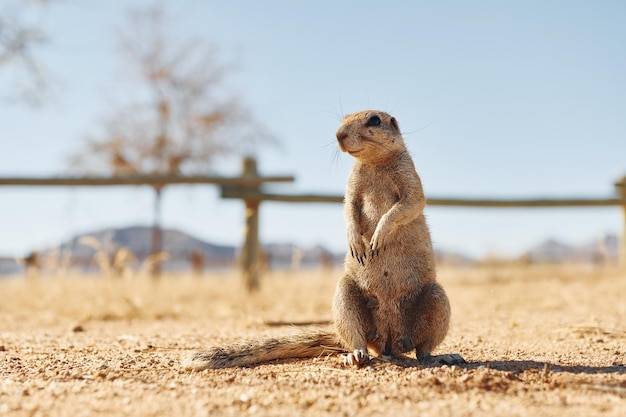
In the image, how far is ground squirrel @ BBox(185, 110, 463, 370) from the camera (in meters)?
3.40

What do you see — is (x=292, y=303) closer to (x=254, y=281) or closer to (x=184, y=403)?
(x=254, y=281)

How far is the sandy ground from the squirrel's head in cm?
122

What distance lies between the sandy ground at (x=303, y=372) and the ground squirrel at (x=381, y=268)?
0.17m

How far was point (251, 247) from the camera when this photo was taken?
8.31m

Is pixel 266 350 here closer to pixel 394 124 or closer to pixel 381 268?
pixel 381 268

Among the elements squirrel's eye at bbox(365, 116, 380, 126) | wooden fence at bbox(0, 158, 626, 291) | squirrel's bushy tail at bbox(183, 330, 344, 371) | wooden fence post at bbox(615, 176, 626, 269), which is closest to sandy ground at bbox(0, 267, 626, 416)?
squirrel's bushy tail at bbox(183, 330, 344, 371)

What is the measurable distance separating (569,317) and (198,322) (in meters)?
3.69

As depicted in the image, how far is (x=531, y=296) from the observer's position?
7.78 m

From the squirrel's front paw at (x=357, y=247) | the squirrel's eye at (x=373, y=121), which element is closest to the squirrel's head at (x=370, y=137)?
the squirrel's eye at (x=373, y=121)

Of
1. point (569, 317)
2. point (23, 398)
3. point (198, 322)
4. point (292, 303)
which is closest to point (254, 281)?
point (292, 303)

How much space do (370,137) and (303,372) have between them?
54.8 inches

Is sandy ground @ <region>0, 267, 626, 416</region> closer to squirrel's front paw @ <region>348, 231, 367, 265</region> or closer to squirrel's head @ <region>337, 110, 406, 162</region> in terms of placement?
squirrel's front paw @ <region>348, 231, 367, 265</region>

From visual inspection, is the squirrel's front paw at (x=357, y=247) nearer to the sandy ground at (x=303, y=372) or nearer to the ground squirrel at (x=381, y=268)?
the ground squirrel at (x=381, y=268)

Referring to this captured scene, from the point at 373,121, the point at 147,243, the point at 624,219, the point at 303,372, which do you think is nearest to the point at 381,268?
the point at 303,372
